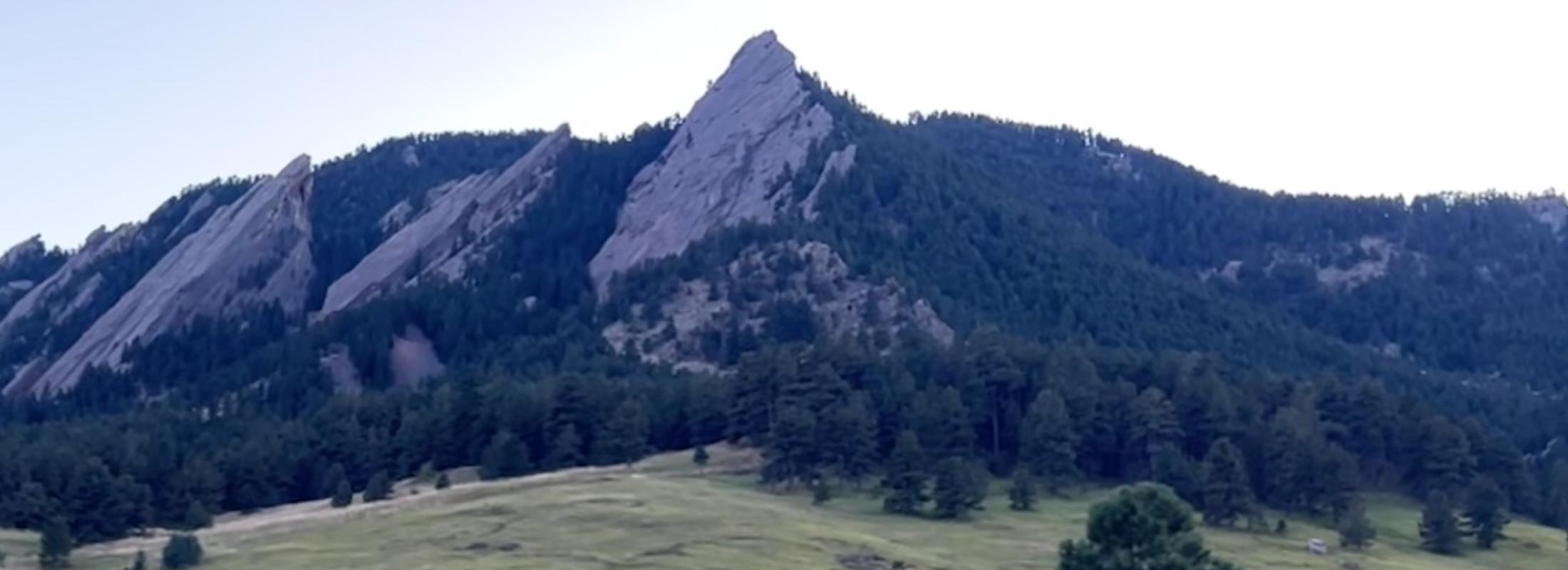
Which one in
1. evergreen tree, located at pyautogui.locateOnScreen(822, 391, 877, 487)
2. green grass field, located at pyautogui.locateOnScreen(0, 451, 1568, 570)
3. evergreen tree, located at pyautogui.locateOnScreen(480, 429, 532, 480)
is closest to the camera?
green grass field, located at pyautogui.locateOnScreen(0, 451, 1568, 570)

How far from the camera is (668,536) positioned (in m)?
88.9

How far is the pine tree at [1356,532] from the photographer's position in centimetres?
10356

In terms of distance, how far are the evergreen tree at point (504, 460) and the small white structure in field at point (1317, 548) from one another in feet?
164

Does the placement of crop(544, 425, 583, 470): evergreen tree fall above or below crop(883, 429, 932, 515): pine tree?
above

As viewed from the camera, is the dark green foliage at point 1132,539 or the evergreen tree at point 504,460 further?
the evergreen tree at point 504,460

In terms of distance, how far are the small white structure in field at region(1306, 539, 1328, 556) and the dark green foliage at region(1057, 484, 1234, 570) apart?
123 feet

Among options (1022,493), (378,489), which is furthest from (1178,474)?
(378,489)

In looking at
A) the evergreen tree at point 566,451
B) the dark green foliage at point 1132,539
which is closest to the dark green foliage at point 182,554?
the evergreen tree at point 566,451

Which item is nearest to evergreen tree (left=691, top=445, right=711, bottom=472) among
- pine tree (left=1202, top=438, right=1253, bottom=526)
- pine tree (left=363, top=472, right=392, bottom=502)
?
pine tree (left=363, top=472, right=392, bottom=502)

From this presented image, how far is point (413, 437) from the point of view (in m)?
130

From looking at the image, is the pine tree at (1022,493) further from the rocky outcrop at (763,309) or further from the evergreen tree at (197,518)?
the rocky outcrop at (763,309)

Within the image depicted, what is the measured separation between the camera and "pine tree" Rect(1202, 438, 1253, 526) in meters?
110

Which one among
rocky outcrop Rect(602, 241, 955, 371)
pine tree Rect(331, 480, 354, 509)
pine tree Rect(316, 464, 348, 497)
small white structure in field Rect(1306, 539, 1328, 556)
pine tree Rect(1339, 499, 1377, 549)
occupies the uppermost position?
rocky outcrop Rect(602, 241, 955, 371)

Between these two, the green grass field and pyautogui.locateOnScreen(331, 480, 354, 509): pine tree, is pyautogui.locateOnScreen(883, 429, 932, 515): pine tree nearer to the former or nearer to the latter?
the green grass field
